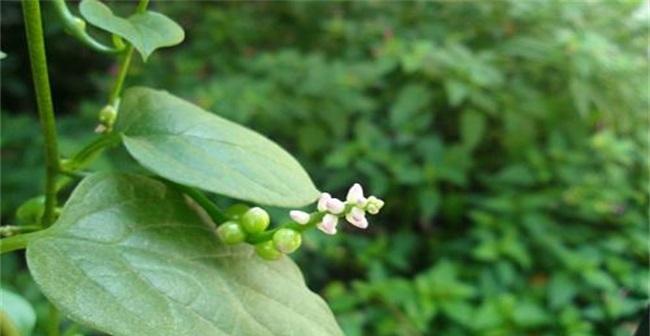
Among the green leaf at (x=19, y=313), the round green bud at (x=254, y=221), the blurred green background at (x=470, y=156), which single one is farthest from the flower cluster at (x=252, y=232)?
the blurred green background at (x=470, y=156)

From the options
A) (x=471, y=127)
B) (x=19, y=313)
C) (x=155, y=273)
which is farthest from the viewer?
(x=471, y=127)

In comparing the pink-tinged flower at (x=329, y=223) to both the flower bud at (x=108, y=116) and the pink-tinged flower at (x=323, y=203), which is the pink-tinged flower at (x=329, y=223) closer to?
the pink-tinged flower at (x=323, y=203)

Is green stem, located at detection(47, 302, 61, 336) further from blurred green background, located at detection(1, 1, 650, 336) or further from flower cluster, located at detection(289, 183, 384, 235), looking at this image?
blurred green background, located at detection(1, 1, 650, 336)

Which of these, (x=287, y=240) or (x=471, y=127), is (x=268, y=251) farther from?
(x=471, y=127)

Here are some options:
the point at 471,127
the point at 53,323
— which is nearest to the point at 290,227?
the point at 53,323

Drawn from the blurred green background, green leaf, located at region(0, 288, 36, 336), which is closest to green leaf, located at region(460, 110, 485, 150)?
the blurred green background

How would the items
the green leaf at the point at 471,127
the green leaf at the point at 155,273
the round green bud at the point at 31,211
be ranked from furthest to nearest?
the green leaf at the point at 471,127 → the round green bud at the point at 31,211 → the green leaf at the point at 155,273

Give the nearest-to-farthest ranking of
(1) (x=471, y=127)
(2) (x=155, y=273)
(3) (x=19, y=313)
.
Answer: (2) (x=155, y=273) < (3) (x=19, y=313) < (1) (x=471, y=127)
